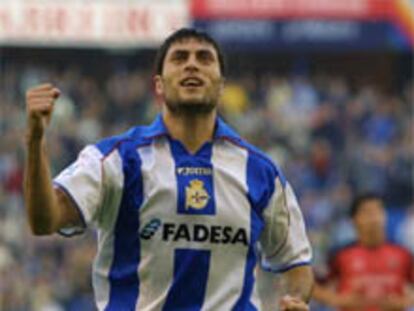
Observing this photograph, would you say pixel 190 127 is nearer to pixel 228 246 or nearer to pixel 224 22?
pixel 228 246

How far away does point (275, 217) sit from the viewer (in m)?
6.21

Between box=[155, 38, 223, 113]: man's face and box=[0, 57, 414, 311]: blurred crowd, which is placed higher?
box=[155, 38, 223, 113]: man's face

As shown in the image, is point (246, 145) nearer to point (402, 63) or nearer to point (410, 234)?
point (410, 234)

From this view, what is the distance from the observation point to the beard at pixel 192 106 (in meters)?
5.98

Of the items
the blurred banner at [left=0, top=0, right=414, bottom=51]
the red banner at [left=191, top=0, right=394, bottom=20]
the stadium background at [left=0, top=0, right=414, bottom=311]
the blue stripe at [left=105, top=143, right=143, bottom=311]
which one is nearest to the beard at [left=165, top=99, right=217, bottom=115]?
the blue stripe at [left=105, top=143, right=143, bottom=311]

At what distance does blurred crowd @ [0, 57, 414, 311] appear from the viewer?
17.7 meters

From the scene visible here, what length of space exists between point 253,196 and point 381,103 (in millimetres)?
17196

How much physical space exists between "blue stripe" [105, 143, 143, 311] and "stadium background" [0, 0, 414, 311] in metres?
9.50

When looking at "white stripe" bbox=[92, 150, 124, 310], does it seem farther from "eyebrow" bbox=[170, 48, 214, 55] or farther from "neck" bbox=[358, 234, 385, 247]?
"neck" bbox=[358, 234, 385, 247]

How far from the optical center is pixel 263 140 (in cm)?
2125

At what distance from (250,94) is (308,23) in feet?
7.40

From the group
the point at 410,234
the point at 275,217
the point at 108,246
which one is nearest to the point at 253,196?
the point at 275,217

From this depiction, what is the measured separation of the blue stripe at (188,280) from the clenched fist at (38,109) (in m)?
0.86

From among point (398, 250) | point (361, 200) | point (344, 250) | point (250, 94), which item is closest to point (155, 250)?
point (361, 200)
